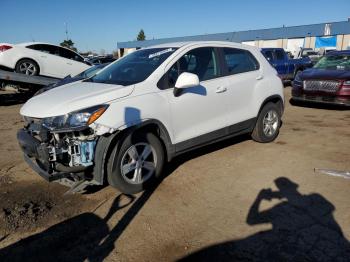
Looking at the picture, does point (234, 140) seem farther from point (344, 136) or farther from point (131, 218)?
point (131, 218)

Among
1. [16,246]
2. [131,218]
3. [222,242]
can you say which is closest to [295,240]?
[222,242]

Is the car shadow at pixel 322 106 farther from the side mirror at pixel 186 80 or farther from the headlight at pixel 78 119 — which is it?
the headlight at pixel 78 119

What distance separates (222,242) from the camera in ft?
10.4

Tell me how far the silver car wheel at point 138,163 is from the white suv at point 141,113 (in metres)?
0.01

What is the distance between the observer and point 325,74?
32.3 ft

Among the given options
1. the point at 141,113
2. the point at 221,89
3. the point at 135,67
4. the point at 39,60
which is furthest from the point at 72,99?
the point at 39,60

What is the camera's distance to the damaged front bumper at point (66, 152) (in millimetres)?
3713

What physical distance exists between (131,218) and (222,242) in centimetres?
103

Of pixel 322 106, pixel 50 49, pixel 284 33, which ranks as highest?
pixel 284 33

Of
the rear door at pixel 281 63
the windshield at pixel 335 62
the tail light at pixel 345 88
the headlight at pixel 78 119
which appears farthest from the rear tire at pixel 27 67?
the rear door at pixel 281 63

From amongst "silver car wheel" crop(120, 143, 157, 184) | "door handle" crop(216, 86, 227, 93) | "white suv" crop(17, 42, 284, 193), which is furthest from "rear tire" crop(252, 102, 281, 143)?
"silver car wheel" crop(120, 143, 157, 184)

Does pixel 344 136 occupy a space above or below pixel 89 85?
below

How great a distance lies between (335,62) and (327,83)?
5.51 feet

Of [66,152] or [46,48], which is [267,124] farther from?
[46,48]
